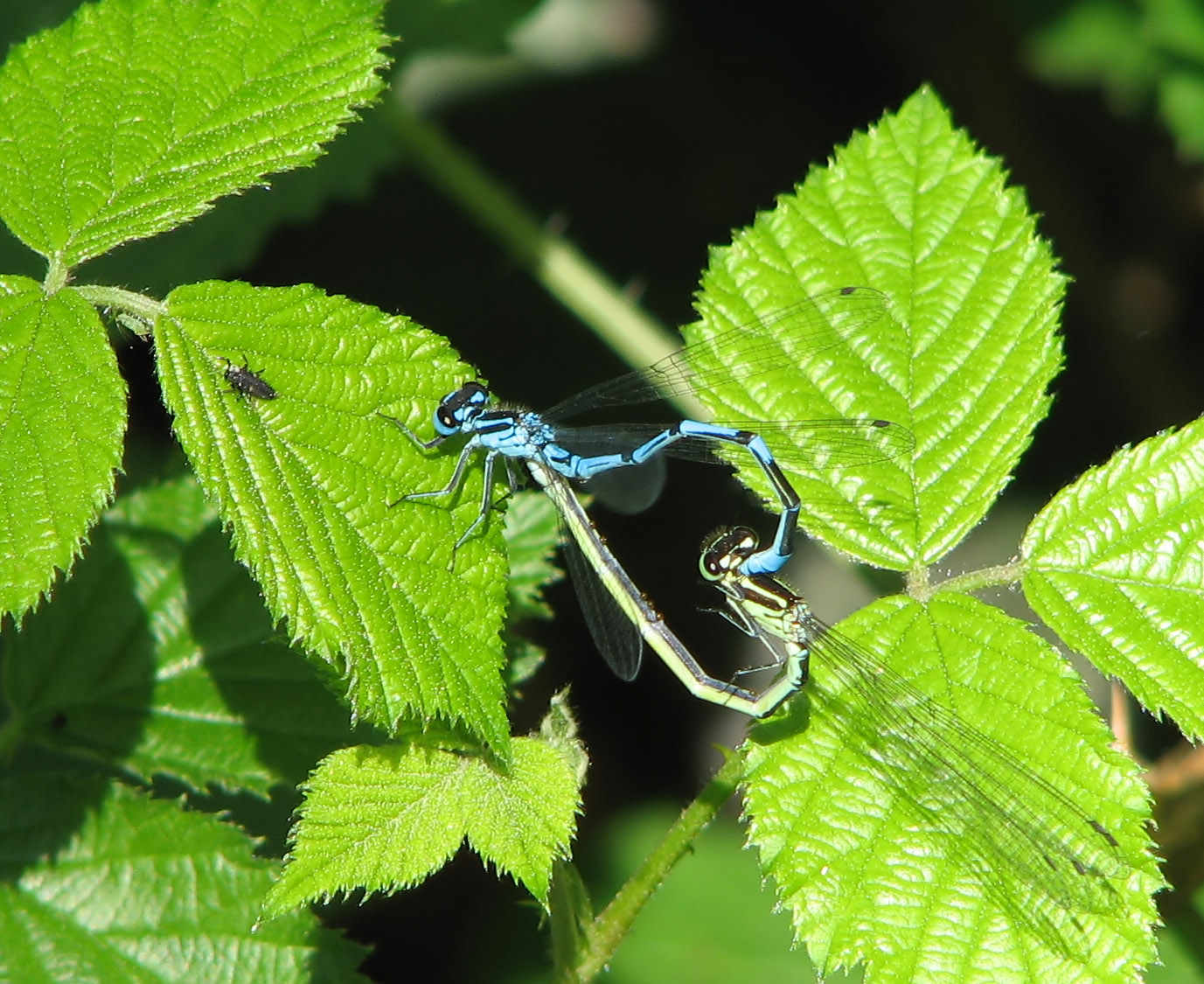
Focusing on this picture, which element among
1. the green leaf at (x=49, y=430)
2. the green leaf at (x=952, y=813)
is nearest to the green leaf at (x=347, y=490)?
the green leaf at (x=49, y=430)

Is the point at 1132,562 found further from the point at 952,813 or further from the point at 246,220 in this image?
the point at 246,220

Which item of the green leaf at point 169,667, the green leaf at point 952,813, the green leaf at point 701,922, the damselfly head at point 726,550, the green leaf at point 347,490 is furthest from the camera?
the green leaf at point 701,922

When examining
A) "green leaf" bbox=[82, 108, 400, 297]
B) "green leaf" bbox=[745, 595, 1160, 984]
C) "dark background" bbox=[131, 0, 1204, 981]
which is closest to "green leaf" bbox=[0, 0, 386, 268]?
"green leaf" bbox=[745, 595, 1160, 984]

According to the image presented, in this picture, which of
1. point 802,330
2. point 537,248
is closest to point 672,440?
point 802,330

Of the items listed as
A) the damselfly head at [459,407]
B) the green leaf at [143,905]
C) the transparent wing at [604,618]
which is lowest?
the green leaf at [143,905]

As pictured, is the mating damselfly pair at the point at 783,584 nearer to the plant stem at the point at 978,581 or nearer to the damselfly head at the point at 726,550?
the damselfly head at the point at 726,550

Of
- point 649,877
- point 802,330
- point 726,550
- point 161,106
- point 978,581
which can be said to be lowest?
point 649,877

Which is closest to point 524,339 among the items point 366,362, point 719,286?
point 719,286
